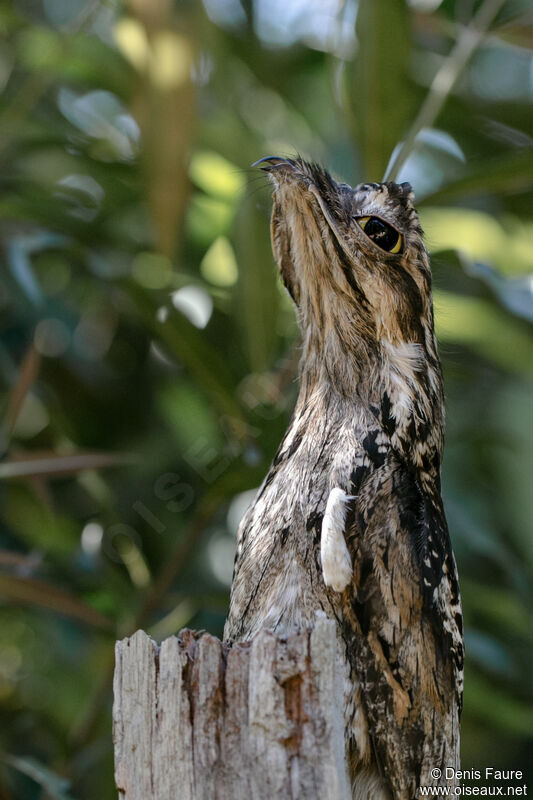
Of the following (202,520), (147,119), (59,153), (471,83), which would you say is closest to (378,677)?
(202,520)

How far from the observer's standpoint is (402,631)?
206cm

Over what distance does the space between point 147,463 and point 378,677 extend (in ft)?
7.23

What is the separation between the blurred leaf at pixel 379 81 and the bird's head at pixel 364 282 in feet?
2.99

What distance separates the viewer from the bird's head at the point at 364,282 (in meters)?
2.34

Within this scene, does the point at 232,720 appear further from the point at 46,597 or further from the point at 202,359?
the point at 202,359

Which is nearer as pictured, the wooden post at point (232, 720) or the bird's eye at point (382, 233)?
the wooden post at point (232, 720)

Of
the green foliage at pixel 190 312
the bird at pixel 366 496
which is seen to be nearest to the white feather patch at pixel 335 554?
the bird at pixel 366 496

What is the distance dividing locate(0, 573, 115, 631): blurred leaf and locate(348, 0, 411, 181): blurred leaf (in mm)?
1800

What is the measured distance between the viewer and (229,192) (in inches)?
170

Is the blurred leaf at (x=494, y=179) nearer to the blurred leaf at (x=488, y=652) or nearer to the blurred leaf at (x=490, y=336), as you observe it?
the blurred leaf at (x=490, y=336)

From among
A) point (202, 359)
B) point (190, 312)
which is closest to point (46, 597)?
point (202, 359)

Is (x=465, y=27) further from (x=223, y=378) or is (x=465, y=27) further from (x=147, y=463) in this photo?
(x=147, y=463)

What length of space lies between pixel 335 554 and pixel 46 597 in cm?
176

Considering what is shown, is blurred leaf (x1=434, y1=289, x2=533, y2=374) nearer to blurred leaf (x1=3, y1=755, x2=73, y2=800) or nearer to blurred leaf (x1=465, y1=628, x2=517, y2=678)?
blurred leaf (x1=465, y1=628, x2=517, y2=678)
